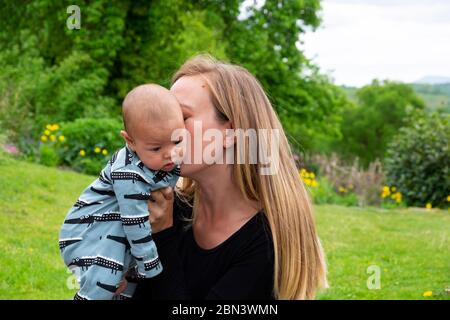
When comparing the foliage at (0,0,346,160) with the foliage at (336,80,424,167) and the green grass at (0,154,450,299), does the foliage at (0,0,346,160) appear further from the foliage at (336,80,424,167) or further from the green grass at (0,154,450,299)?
the foliage at (336,80,424,167)

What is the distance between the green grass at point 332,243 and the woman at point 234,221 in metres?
1.81

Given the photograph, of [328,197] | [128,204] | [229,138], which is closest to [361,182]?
[328,197]

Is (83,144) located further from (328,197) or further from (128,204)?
(128,204)

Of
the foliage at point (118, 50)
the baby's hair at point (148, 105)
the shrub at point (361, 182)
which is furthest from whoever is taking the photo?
the foliage at point (118, 50)

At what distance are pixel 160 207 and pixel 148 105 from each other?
471 millimetres

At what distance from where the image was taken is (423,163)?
499 inches

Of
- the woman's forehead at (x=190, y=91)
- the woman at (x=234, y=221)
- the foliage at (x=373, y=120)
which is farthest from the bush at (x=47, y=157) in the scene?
the foliage at (x=373, y=120)

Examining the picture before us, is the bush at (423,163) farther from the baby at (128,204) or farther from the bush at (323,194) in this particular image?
the baby at (128,204)

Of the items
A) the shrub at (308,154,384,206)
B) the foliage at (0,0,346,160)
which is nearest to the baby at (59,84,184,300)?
the foliage at (0,0,346,160)

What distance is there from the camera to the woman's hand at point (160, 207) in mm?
2801

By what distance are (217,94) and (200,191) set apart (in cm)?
45

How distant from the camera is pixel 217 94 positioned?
9.26ft
